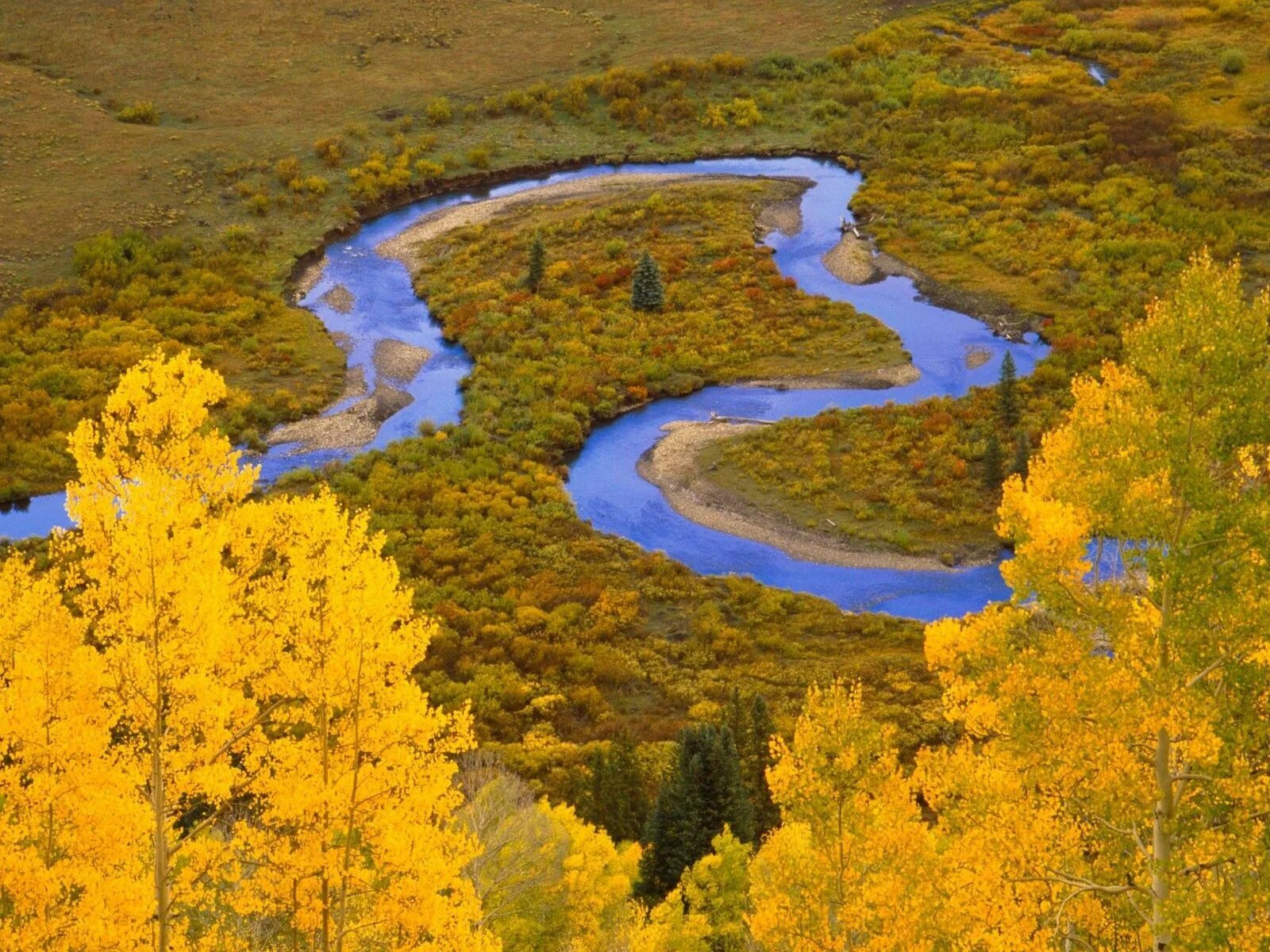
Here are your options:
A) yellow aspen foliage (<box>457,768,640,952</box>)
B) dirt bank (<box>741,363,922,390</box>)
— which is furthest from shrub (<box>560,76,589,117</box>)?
yellow aspen foliage (<box>457,768,640,952</box>)

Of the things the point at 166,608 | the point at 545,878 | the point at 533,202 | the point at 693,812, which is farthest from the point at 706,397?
the point at 166,608

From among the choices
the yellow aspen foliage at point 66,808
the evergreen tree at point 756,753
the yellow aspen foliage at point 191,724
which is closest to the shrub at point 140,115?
the evergreen tree at point 756,753

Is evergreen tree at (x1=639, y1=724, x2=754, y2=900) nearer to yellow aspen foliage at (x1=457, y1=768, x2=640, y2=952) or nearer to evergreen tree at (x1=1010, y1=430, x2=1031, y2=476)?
yellow aspen foliage at (x1=457, y1=768, x2=640, y2=952)

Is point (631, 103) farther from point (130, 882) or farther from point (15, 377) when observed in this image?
point (130, 882)

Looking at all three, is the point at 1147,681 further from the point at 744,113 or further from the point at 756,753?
the point at 744,113

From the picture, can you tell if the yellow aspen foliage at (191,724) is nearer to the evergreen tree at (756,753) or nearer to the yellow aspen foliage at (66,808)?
the yellow aspen foliage at (66,808)

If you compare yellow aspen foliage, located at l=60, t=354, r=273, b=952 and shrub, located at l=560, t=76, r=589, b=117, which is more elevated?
yellow aspen foliage, located at l=60, t=354, r=273, b=952
